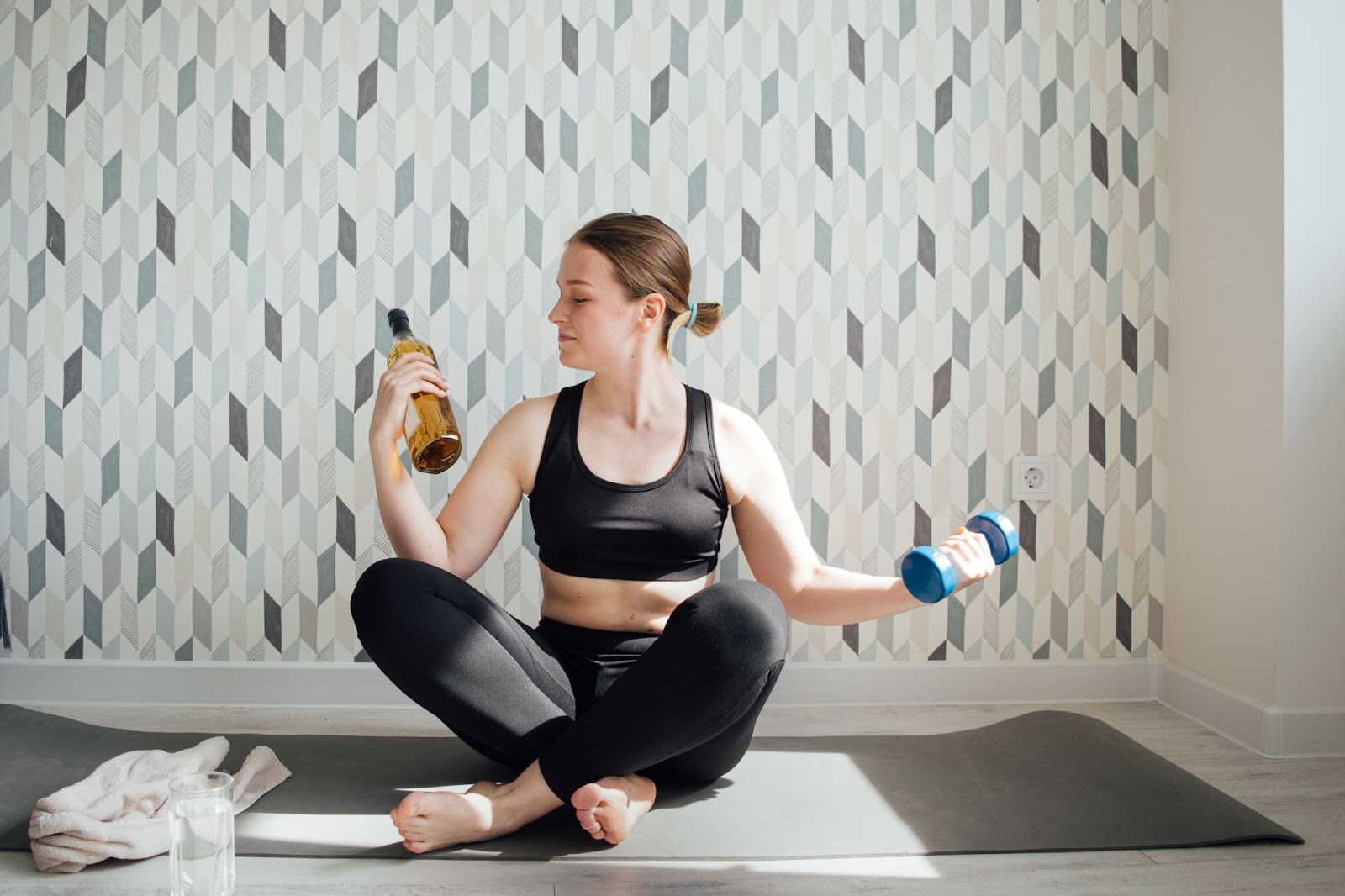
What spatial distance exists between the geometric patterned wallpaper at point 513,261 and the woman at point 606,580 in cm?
51

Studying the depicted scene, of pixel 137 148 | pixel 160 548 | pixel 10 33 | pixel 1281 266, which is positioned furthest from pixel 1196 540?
pixel 10 33

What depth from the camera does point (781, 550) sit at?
5.63 ft

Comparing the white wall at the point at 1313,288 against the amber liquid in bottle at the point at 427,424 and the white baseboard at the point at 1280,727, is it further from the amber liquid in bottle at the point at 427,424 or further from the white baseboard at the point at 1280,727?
the amber liquid in bottle at the point at 427,424

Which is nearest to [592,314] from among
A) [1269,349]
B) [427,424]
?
[427,424]

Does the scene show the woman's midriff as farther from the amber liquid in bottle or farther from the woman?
the amber liquid in bottle

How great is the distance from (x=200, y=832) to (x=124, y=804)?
45cm

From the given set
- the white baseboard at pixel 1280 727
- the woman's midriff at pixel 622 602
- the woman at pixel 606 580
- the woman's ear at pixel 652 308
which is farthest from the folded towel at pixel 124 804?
the white baseboard at pixel 1280 727

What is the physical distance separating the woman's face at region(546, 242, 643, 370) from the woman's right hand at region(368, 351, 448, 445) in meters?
0.22

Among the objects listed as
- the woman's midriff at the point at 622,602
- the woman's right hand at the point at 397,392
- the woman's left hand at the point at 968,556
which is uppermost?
the woman's right hand at the point at 397,392

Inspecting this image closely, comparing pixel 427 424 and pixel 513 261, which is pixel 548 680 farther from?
pixel 513 261

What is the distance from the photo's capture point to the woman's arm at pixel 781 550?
5.33 ft

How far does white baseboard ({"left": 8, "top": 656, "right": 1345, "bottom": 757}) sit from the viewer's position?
217cm


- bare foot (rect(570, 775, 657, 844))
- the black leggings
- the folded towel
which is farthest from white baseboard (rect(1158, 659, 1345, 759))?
the folded towel

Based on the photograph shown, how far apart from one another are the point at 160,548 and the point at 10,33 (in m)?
1.12
